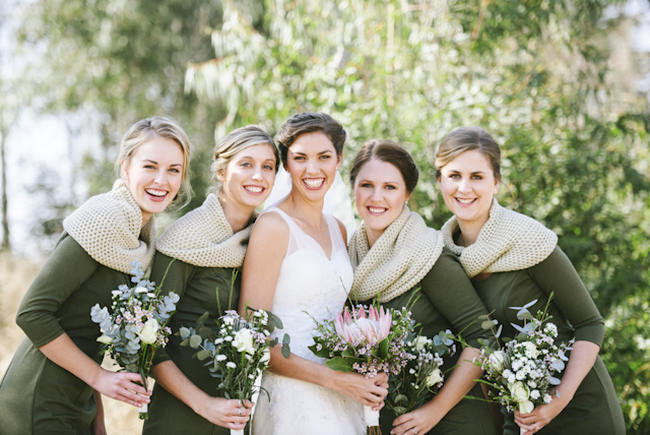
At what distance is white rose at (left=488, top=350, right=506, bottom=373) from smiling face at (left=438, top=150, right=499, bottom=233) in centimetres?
88

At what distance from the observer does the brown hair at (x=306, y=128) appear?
126 inches

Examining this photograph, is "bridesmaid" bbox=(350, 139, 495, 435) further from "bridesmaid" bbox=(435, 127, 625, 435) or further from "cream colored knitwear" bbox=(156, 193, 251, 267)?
"cream colored knitwear" bbox=(156, 193, 251, 267)

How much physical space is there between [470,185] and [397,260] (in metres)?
0.59

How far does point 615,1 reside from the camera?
5.82 m

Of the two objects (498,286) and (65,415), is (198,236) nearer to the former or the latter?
(65,415)

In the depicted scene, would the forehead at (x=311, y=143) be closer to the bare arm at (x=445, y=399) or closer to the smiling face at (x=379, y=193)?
the smiling face at (x=379, y=193)

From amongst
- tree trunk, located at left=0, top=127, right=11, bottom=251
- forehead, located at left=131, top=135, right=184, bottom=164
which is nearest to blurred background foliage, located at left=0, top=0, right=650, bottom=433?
forehead, located at left=131, top=135, right=184, bottom=164

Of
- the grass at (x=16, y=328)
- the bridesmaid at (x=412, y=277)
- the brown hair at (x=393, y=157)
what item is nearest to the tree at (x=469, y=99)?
the brown hair at (x=393, y=157)

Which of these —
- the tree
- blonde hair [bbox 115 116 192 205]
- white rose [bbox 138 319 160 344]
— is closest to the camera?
white rose [bbox 138 319 160 344]

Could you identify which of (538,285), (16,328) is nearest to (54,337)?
(538,285)

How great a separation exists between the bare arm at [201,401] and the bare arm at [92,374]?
0.51 feet

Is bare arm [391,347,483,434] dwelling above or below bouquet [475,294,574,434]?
below

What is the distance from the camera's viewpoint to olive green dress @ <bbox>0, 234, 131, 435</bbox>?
8.34 feet

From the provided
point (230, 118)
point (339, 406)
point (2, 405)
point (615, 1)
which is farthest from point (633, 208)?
point (2, 405)
